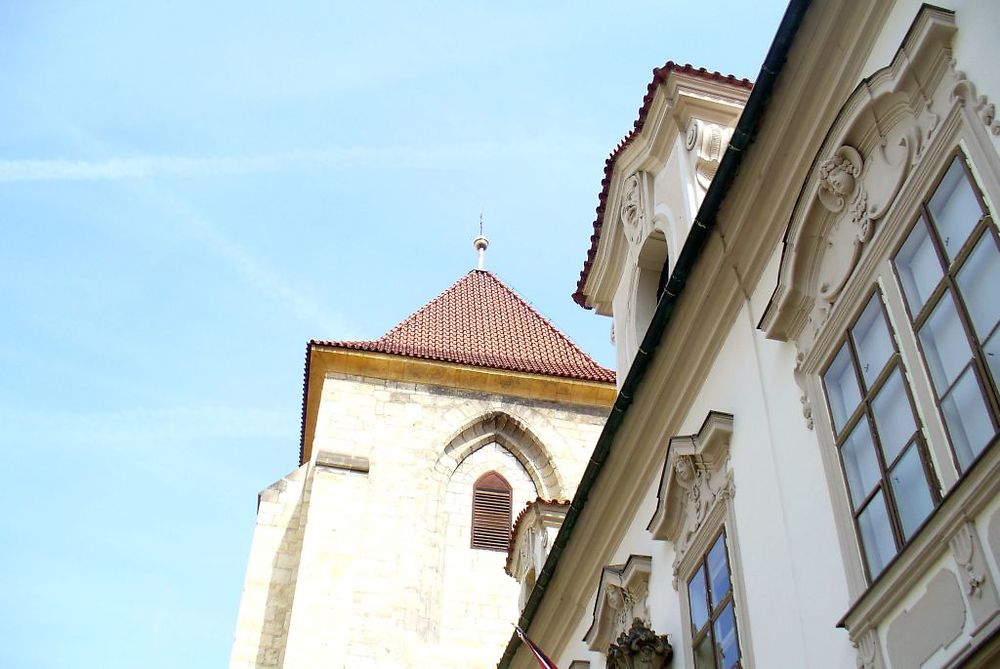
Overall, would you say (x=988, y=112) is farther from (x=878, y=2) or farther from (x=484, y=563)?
(x=484, y=563)

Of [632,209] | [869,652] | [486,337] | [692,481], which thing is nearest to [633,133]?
[632,209]

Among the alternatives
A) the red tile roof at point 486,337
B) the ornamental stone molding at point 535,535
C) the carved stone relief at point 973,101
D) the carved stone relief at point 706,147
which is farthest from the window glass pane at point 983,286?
the red tile roof at point 486,337

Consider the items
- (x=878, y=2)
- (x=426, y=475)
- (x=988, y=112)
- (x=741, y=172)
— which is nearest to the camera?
(x=988, y=112)

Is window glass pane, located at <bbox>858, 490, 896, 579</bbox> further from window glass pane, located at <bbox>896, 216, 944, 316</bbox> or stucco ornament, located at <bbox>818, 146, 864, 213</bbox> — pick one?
stucco ornament, located at <bbox>818, 146, 864, 213</bbox>

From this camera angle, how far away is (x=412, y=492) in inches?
805

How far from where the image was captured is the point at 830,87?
640cm

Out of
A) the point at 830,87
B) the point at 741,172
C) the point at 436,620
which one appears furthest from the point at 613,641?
the point at 436,620

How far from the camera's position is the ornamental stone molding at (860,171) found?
16.9 ft

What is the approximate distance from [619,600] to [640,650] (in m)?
1.15

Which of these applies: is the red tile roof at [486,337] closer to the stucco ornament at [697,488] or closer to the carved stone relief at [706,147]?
the carved stone relief at [706,147]

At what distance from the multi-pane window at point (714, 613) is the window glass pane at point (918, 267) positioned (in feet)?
7.77

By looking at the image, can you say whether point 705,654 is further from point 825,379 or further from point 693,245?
point 693,245

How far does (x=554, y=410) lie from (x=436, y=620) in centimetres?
500

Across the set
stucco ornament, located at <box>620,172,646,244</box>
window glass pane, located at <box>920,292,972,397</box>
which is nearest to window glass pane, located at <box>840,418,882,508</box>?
window glass pane, located at <box>920,292,972,397</box>
